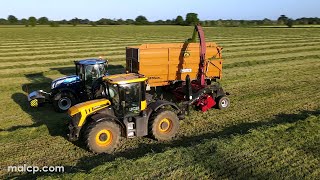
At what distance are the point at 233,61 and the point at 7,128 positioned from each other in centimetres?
1725

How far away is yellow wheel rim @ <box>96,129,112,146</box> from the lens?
8.61m

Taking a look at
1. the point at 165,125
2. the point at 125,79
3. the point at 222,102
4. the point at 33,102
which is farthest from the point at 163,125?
the point at 33,102

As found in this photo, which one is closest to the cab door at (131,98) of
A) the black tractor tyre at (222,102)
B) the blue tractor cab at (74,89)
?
the blue tractor cab at (74,89)

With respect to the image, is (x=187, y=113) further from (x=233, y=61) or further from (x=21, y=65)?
(x=21, y=65)

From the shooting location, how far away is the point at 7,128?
1108 cm

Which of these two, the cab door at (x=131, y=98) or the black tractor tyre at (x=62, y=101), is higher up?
the cab door at (x=131, y=98)

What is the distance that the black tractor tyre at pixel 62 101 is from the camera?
1274 cm

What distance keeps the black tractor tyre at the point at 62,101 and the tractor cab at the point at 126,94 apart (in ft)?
13.9

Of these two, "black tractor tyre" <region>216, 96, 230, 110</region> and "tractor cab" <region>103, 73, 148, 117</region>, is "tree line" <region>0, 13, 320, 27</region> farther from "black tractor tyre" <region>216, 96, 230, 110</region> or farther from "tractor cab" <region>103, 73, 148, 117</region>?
"tractor cab" <region>103, 73, 148, 117</region>

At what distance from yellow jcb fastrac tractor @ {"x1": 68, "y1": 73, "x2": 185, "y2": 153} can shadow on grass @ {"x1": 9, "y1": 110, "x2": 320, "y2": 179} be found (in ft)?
1.00

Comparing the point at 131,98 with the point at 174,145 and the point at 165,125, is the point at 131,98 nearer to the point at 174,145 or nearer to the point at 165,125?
the point at 165,125

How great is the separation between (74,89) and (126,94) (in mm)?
5148

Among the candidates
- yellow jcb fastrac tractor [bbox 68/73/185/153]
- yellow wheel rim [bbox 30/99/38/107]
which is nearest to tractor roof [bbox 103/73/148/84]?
yellow jcb fastrac tractor [bbox 68/73/185/153]
